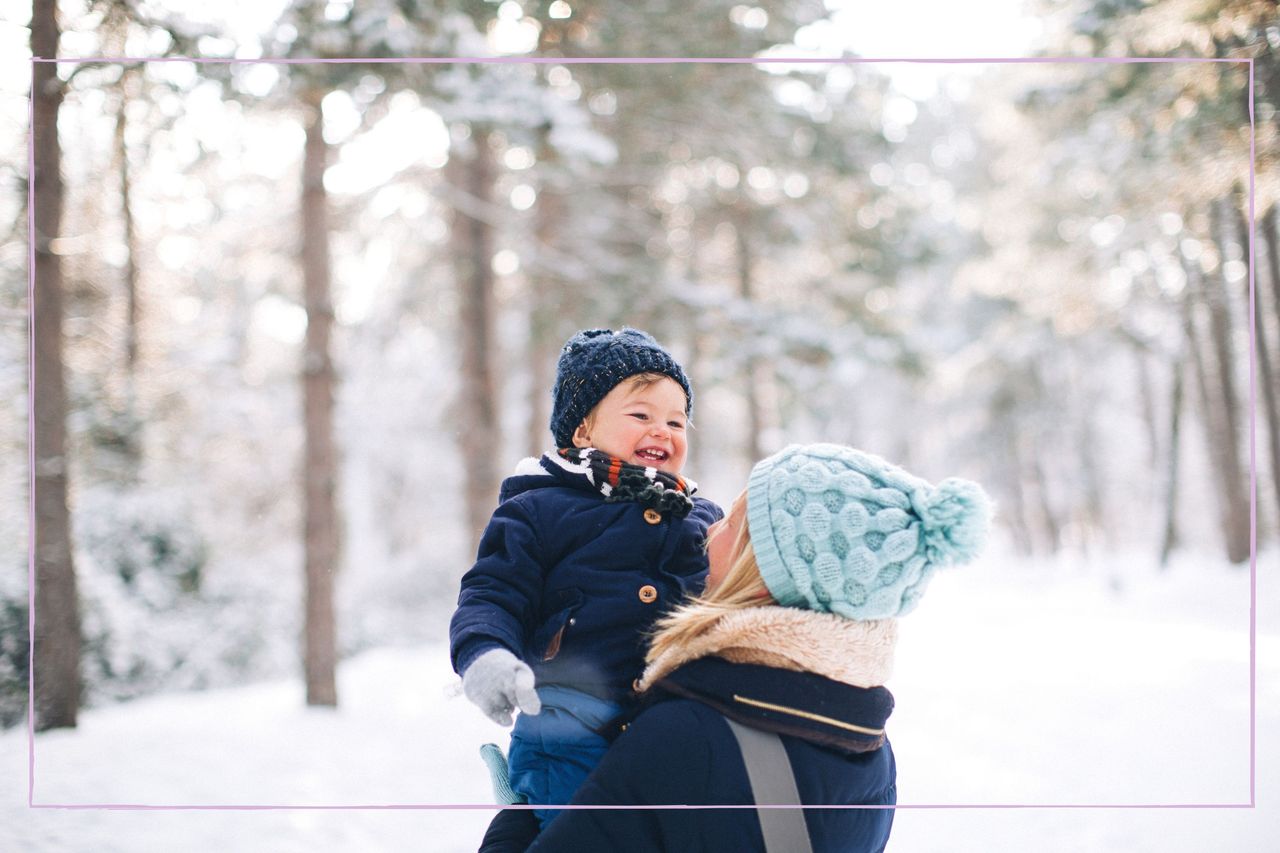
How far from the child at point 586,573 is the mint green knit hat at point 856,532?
9.4 inches

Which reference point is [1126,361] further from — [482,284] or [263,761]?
[263,761]

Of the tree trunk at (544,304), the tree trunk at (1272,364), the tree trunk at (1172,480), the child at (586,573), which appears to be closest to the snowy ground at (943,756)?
the tree trunk at (1272,364)

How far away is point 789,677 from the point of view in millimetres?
1238

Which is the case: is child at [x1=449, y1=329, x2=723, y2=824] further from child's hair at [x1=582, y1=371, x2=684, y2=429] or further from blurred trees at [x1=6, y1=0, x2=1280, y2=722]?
blurred trees at [x1=6, y1=0, x2=1280, y2=722]

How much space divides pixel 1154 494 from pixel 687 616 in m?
19.2

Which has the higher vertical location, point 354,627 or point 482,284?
point 482,284

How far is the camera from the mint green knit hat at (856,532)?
1.22 metres

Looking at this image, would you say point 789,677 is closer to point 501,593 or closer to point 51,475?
point 501,593

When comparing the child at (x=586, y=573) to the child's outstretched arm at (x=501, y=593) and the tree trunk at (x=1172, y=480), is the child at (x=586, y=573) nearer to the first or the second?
the child's outstretched arm at (x=501, y=593)

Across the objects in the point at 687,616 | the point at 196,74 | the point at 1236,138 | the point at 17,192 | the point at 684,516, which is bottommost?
the point at 687,616

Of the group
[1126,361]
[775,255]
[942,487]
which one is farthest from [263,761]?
[1126,361]

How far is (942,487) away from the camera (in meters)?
1.24

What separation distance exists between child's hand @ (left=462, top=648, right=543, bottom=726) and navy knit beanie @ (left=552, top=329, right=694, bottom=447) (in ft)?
1.65

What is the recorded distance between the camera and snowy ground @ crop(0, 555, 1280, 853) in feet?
9.61
